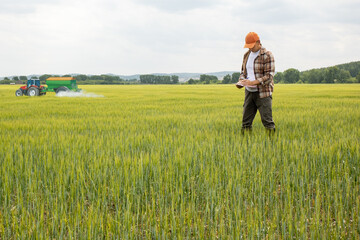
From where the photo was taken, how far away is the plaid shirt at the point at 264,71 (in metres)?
5.07

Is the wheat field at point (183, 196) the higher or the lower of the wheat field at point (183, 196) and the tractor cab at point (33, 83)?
the lower

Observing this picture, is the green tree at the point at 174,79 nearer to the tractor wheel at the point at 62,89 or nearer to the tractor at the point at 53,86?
the tractor at the point at 53,86

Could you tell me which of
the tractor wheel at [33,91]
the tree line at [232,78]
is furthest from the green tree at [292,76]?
the tractor wheel at [33,91]

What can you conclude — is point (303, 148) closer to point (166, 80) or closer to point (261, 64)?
point (261, 64)

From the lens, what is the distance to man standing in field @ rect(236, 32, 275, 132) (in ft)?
16.4

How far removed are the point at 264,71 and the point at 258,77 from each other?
0.46 feet

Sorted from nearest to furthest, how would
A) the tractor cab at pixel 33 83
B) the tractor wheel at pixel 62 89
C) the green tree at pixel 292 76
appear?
the tractor wheel at pixel 62 89
the tractor cab at pixel 33 83
the green tree at pixel 292 76

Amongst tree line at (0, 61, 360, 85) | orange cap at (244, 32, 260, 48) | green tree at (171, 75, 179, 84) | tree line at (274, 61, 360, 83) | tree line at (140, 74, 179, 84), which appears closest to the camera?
orange cap at (244, 32, 260, 48)

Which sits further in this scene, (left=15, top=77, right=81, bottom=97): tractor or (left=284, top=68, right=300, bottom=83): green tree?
(left=284, top=68, right=300, bottom=83): green tree

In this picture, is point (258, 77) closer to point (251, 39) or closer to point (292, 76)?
point (251, 39)

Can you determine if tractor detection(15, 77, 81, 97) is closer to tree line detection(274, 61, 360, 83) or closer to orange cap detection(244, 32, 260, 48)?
orange cap detection(244, 32, 260, 48)

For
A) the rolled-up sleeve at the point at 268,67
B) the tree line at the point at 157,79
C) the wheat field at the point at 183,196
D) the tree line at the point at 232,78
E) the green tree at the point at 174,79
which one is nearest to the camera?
the wheat field at the point at 183,196

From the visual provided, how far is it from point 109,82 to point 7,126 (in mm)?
84705

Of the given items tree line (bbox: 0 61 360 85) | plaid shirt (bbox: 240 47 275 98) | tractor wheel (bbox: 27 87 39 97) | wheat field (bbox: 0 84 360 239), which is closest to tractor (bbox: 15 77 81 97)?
tractor wheel (bbox: 27 87 39 97)
